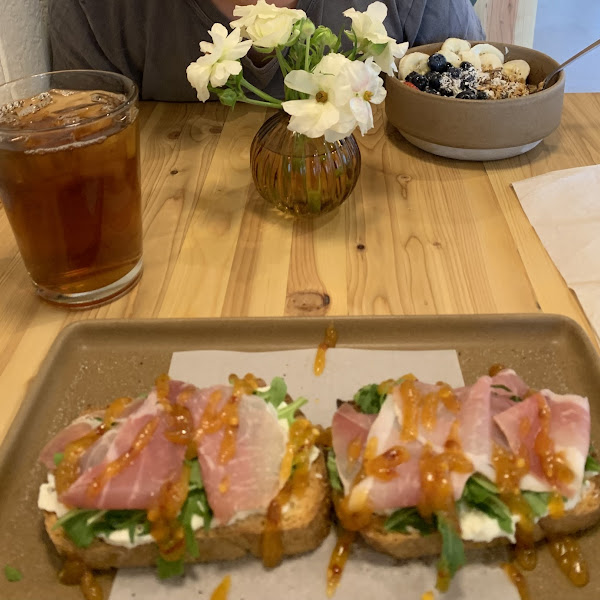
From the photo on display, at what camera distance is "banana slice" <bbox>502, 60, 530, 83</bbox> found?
1777 millimetres

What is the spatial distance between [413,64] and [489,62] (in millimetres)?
220

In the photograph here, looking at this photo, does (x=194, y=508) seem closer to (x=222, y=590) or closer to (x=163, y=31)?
(x=222, y=590)

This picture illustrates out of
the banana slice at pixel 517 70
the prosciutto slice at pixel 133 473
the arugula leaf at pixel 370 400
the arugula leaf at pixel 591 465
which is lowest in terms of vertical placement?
the arugula leaf at pixel 591 465

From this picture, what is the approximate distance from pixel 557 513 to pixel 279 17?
3.38 feet

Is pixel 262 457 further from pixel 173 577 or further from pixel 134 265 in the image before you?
pixel 134 265

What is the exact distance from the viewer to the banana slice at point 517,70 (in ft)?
5.83

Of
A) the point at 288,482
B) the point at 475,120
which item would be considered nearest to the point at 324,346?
the point at 288,482

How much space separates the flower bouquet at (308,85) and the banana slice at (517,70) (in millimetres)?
579

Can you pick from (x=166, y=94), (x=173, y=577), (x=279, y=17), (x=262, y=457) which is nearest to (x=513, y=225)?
(x=279, y=17)

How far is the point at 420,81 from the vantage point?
1.71 m

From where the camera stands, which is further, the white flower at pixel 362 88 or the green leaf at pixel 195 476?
the white flower at pixel 362 88

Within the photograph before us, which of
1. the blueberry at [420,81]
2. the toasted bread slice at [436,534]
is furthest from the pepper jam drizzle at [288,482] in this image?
the blueberry at [420,81]

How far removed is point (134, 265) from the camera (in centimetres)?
135

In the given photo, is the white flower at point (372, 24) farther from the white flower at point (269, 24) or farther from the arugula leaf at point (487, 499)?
the arugula leaf at point (487, 499)
